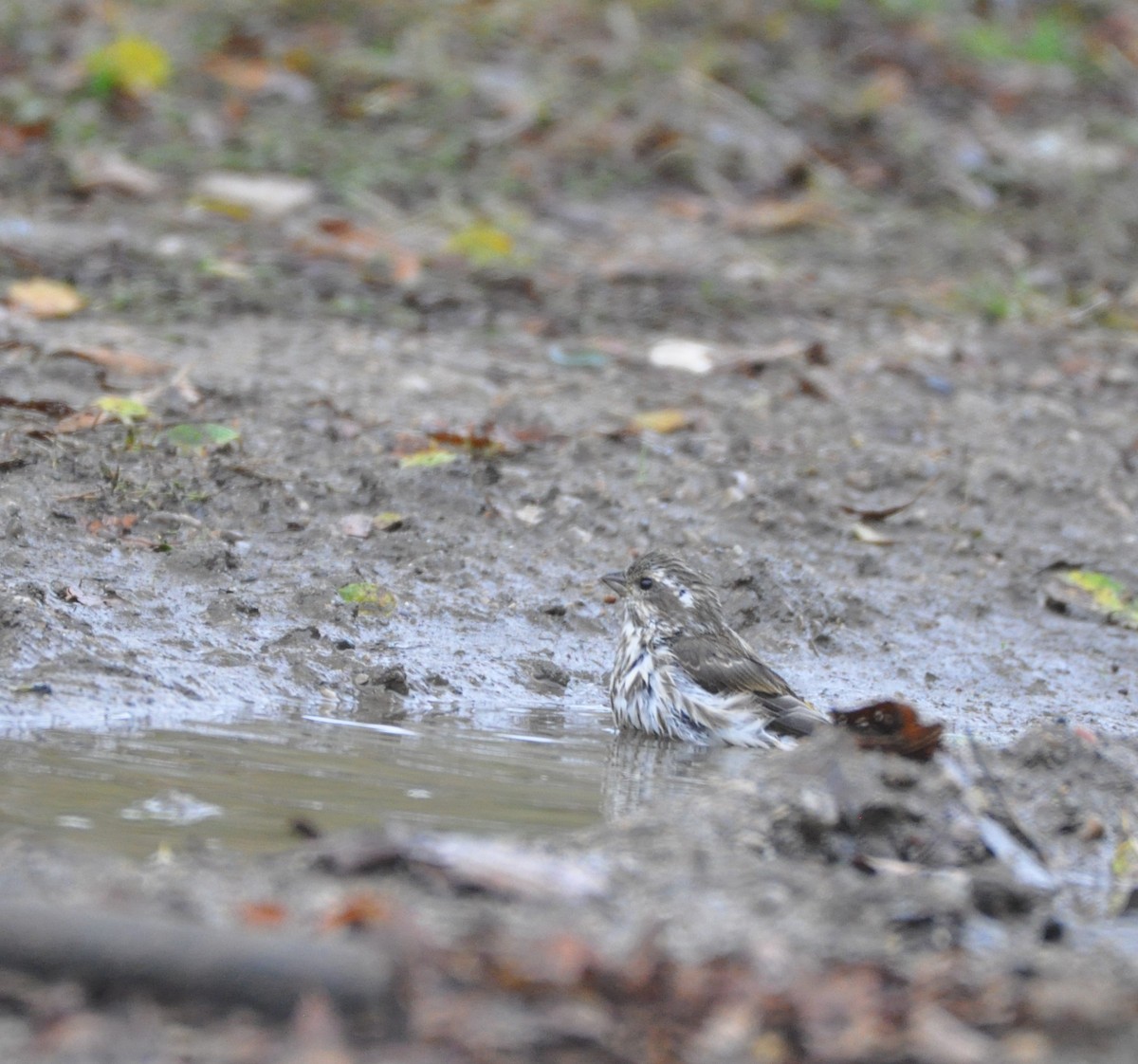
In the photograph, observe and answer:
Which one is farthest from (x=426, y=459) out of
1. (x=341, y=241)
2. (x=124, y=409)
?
(x=341, y=241)

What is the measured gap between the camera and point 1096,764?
5.67 m

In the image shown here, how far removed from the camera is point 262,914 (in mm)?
3492

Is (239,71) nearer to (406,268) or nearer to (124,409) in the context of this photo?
(406,268)

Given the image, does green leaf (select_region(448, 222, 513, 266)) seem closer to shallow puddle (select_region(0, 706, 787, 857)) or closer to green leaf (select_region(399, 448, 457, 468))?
green leaf (select_region(399, 448, 457, 468))

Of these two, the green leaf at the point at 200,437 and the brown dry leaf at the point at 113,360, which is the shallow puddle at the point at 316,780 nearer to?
the green leaf at the point at 200,437

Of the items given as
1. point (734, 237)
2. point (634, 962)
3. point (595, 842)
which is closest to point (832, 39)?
point (734, 237)

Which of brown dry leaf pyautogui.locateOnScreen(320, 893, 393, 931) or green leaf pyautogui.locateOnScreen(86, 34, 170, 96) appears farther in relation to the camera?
green leaf pyautogui.locateOnScreen(86, 34, 170, 96)

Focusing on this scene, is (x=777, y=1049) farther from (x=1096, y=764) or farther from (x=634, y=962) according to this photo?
(x=1096, y=764)

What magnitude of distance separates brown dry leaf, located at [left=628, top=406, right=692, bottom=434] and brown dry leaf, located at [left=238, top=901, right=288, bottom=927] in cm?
551

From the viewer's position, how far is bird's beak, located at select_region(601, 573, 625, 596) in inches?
284

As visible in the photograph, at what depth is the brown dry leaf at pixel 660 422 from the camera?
352 inches

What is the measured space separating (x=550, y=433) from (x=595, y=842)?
4456 millimetres

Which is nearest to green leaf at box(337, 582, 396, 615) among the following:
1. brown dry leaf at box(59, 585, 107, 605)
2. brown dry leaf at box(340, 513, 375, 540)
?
brown dry leaf at box(340, 513, 375, 540)

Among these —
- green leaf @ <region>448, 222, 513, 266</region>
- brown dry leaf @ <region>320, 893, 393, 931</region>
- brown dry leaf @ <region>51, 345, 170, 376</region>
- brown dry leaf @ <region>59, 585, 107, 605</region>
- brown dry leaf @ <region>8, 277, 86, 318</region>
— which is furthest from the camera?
green leaf @ <region>448, 222, 513, 266</region>
